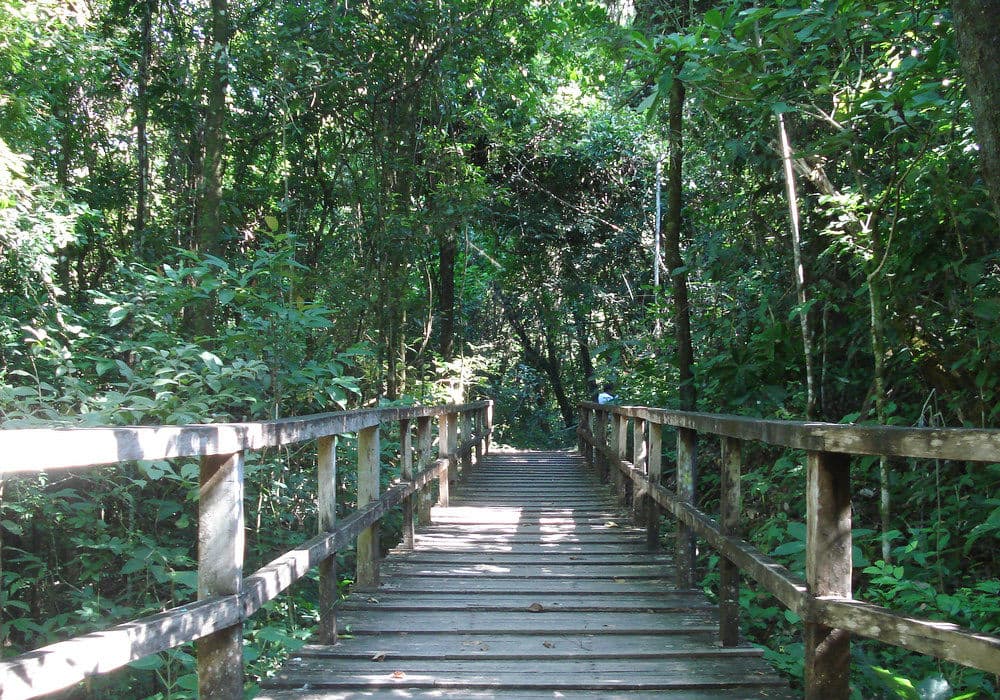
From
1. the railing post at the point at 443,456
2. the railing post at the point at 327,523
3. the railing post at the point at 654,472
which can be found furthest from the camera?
the railing post at the point at 443,456

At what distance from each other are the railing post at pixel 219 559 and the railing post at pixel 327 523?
115cm

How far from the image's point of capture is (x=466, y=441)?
451 inches

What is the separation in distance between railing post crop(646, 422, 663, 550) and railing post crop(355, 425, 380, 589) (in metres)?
2.08

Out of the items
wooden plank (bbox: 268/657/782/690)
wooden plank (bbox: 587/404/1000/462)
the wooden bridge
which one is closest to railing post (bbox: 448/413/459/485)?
the wooden bridge

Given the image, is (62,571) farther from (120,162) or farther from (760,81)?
(760,81)

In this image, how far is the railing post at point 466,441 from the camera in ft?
36.1

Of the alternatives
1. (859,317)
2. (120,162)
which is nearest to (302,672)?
(859,317)

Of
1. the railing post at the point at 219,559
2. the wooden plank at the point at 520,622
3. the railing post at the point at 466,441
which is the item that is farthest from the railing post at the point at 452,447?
the railing post at the point at 219,559

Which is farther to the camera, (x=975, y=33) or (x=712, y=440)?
(x=712, y=440)

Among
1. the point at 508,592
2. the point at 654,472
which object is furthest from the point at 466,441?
the point at 508,592

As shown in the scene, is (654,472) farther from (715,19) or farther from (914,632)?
(914,632)

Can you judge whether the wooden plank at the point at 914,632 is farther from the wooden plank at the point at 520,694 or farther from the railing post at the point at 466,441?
the railing post at the point at 466,441

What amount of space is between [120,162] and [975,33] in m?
11.6

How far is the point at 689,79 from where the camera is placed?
198 inches
